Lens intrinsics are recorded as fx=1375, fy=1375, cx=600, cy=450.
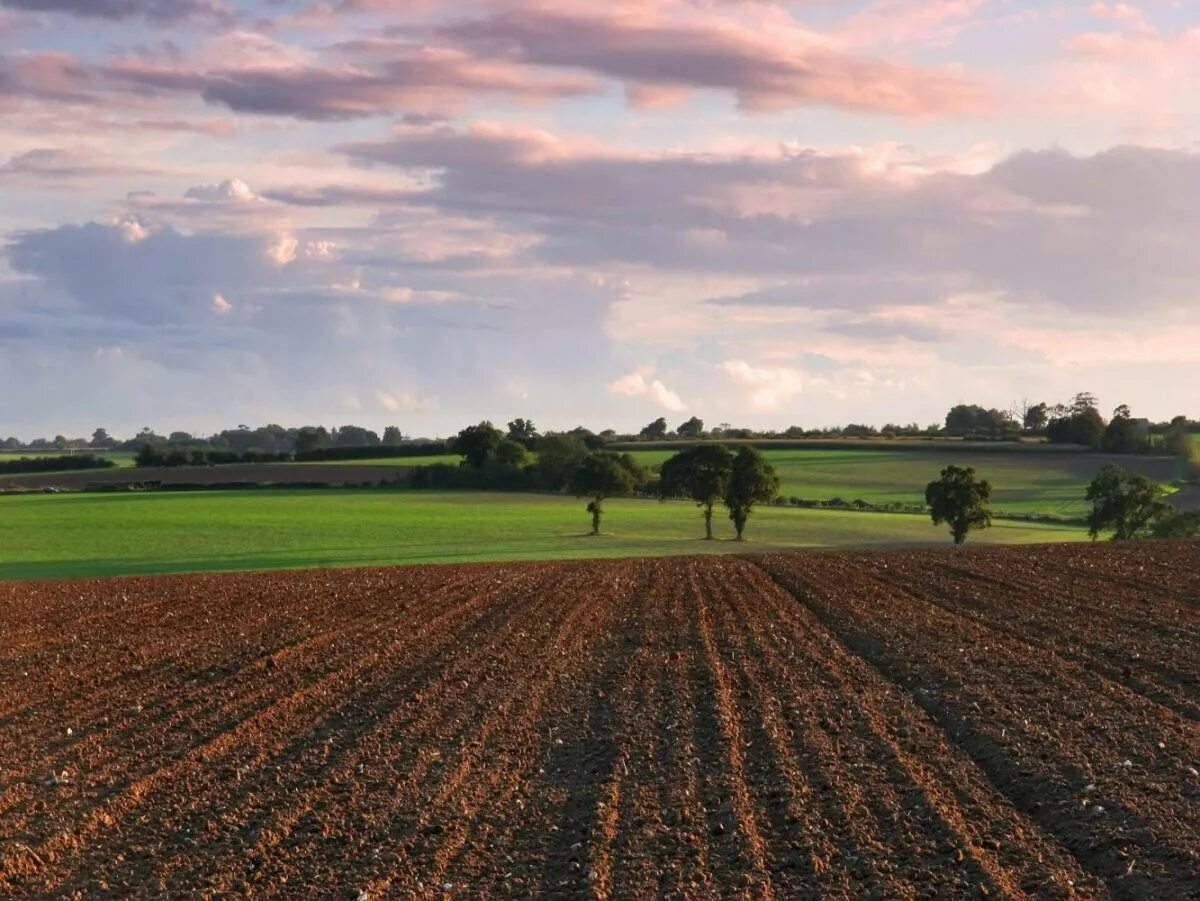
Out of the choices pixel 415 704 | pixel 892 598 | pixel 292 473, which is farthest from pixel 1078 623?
pixel 292 473

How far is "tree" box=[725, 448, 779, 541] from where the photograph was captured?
2840 inches

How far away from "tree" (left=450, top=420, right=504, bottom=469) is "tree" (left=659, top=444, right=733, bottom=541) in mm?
36877

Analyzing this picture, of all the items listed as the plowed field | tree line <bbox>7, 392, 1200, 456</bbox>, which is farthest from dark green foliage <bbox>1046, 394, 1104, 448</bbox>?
the plowed field

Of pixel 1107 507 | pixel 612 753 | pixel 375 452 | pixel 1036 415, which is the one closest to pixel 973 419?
pixel 1036 415

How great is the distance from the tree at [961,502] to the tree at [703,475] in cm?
1128

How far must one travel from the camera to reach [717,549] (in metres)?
64.0

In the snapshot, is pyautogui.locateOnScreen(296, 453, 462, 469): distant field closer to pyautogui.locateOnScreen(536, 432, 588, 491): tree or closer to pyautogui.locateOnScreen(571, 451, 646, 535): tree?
pyautogui.locateOnScreen(536, 432, 588, 491): tree

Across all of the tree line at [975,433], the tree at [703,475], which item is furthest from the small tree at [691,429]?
the tree at [703,475]

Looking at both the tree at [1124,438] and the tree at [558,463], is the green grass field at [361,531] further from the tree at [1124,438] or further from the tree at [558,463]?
the tree at [1124,438]

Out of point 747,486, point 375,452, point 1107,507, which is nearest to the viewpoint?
point 1107,507

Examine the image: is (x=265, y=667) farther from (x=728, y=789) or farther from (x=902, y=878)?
(x=902, y=878)

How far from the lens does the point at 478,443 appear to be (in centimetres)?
11231

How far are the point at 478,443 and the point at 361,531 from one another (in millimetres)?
42691

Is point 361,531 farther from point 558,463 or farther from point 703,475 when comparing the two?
point 558,463
